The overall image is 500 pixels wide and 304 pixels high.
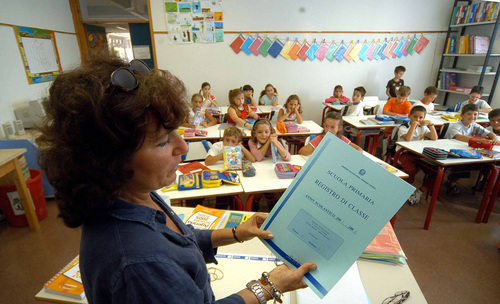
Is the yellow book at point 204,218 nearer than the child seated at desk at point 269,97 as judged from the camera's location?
Yes

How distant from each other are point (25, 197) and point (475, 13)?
835 centimetres

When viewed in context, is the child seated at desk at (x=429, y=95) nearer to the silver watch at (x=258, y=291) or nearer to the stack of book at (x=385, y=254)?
the stack of book at (x=385, y=254)

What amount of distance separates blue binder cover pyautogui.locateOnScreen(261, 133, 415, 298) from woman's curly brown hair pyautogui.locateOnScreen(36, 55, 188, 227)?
46 centimetres

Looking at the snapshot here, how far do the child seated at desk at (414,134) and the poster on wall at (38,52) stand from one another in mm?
4732

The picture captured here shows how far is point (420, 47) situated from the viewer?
6.34 m

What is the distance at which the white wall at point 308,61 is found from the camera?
561 centimetres

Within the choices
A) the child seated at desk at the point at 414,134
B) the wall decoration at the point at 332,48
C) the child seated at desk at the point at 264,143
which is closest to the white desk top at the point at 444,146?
the child seated at desk at the point at 414,134

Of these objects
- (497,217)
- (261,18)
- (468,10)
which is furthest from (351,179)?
(468,10)

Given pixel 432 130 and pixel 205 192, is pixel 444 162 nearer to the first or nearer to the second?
pixel 432 130

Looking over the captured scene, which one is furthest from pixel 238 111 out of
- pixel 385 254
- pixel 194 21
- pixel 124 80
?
pixel 124 80

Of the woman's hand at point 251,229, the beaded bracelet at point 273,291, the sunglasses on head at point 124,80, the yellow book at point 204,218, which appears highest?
the sunglasses on head at point 124,80

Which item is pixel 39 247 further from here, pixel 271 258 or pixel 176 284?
pixel 176 284

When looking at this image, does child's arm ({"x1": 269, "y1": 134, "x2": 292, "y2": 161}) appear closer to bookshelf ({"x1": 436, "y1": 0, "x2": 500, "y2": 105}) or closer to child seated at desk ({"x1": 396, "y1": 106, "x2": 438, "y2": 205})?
child seated at desk ({"x1": 396, "y1": 106, "x2": 438, "y2": 205})

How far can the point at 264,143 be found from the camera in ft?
8.93
